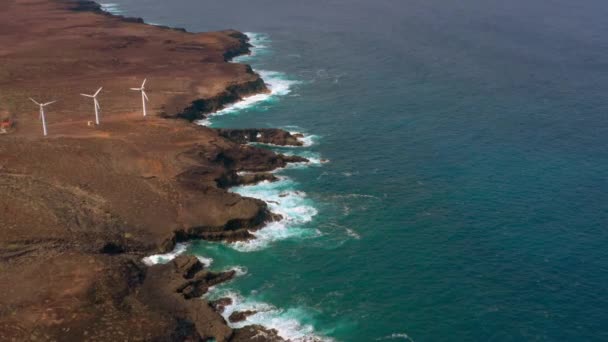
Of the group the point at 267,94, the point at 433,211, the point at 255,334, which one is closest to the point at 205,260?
the point at 255,334

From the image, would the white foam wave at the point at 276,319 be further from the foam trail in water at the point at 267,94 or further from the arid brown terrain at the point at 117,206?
the foam trail in water at the point at 267,94

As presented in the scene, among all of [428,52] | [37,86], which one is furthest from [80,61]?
[428,52]

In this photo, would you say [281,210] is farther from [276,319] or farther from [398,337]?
[398,337]

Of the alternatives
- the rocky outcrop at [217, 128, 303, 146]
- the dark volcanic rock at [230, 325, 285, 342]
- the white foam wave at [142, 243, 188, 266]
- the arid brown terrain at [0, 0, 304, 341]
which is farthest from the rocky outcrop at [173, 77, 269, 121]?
the dark volcanic rock at [230, 325, 285, 342]

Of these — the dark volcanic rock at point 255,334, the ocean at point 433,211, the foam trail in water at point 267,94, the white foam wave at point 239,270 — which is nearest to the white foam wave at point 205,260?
the ocean at point 433,211

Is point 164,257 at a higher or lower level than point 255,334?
higher

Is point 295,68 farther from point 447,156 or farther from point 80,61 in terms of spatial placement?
point 447,156

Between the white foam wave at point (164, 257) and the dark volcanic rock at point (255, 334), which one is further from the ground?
the white foam wave at point (164, 257)
